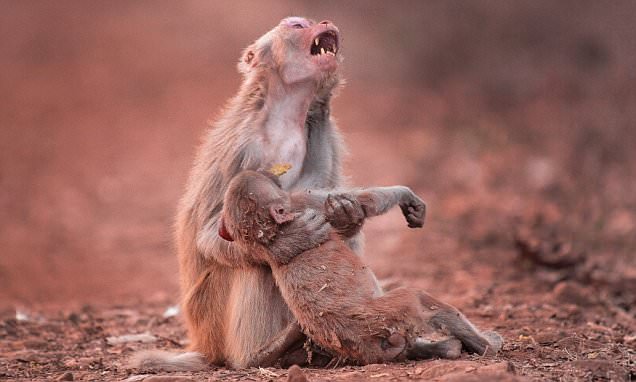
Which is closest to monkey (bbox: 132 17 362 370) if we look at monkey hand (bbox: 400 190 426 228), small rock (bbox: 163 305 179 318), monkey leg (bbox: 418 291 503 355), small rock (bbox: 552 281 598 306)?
monkey hand (bbox: 400 190 426 228)

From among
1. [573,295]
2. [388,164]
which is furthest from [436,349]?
[388,164]

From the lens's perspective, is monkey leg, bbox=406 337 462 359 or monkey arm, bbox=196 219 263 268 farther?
monkey arm, bbox=196 219 263 268

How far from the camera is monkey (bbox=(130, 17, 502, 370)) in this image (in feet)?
20.0

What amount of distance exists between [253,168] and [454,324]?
1.53 m

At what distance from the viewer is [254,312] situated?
6.05 meters

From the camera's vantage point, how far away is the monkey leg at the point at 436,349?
5.84m

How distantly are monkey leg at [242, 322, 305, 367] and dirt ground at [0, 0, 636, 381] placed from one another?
0.18 metres

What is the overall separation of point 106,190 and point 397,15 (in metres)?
9.58

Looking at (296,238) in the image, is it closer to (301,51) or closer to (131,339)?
(301,51)

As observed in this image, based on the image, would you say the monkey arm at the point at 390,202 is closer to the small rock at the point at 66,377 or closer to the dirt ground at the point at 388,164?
the dirt ground at the point at 388,164

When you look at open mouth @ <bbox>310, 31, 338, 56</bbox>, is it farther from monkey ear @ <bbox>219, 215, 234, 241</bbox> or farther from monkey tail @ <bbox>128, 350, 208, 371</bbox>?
monkey tail @ <bbox>128, 350, 208, 371</bbox>

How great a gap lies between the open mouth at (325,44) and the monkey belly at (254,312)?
5.21 feet

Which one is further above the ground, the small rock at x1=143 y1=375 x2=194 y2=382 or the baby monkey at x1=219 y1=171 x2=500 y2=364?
the baby monkey at x1=219 y1=171 x2=500 y2=364

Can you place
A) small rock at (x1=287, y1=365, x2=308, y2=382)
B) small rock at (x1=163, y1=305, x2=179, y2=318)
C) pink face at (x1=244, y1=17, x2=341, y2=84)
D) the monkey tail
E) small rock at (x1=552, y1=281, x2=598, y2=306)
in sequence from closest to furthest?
1. small rock at (x1=287, y1=365, x2=308, y2=382)
2. the monkey tail
3. pink face at (x1=244, y1=17, x2=341, y2=84)
4. small rock at (x1=552, y1=281, x2=598, y2=306)
5. small rock at (x1=163, y1=305, x2=179, y2=318)
